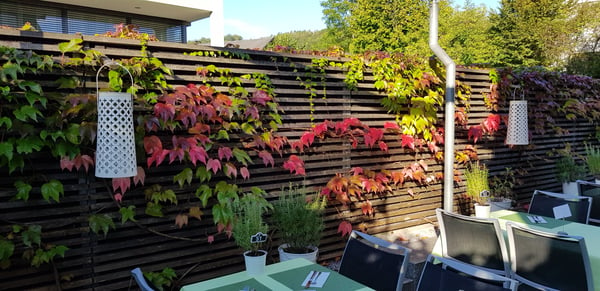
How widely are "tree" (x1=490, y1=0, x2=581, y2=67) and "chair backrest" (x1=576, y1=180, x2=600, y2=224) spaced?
2129 centimetres

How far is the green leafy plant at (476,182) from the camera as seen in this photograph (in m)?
4.95

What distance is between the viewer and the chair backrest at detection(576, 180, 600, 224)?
4.06 metres

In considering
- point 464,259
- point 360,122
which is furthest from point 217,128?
point 464,259

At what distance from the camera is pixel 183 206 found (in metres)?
3.31

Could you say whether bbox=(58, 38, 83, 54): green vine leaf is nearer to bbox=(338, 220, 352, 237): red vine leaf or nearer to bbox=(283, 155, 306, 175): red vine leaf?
bbox=(283, 155, 306, 175): red vine leaf

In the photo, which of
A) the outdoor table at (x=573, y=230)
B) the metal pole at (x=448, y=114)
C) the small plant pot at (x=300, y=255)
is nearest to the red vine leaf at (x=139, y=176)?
the small plant pot at (x=300, y=255)

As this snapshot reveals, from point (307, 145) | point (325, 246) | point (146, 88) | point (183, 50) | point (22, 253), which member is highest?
point (183, 50)

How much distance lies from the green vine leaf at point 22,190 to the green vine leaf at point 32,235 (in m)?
0.19

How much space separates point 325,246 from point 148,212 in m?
1.76

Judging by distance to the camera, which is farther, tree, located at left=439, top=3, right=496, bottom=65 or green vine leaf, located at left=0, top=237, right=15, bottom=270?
tree, located at left=439, top=3, right=496, bottom=65

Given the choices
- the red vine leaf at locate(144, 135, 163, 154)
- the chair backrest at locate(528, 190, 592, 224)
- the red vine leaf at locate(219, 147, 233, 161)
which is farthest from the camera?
the chair backrest at locate(528, 190, 592, 224)

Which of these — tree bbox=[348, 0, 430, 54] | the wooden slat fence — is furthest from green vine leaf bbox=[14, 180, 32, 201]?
tree bbox=[348, 0, 430, 54]

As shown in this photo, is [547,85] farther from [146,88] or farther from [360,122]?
[146,88]

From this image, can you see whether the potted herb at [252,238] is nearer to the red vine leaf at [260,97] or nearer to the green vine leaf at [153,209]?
the green vine leaf at [153,209]
